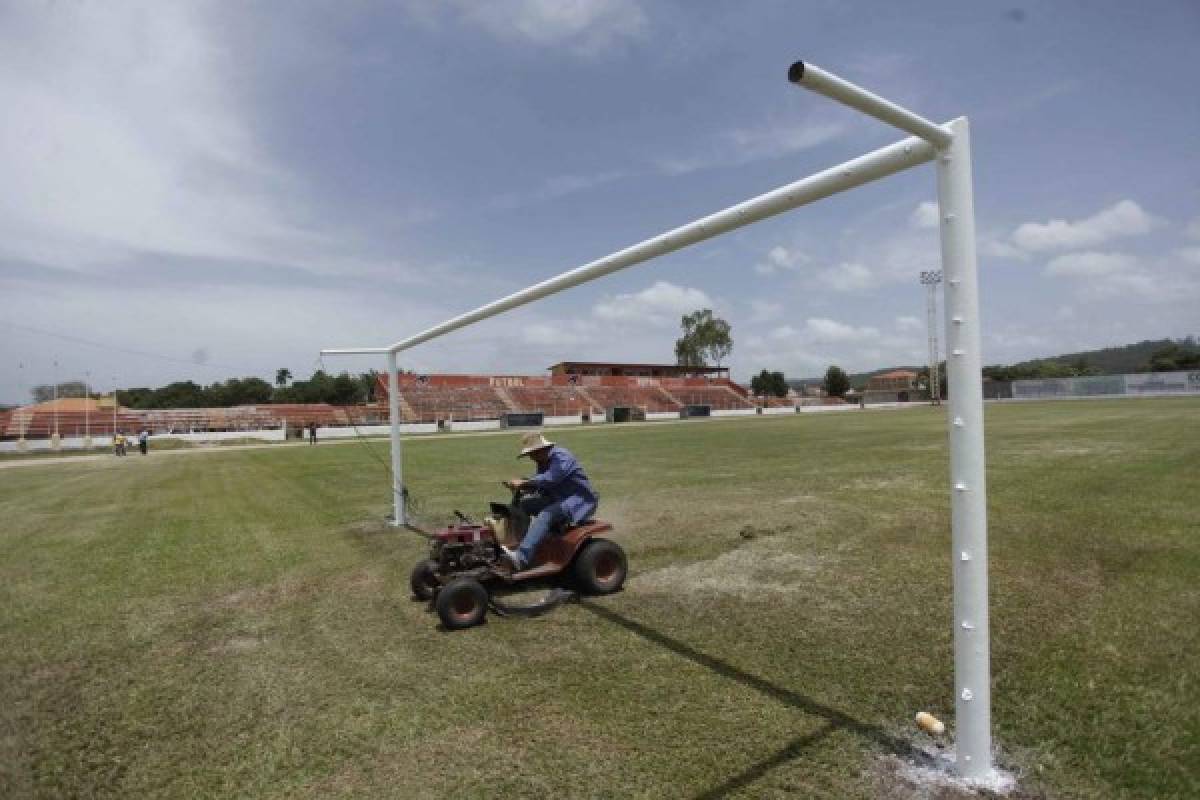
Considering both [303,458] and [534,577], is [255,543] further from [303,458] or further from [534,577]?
[303,458]

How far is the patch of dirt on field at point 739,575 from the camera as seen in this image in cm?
580

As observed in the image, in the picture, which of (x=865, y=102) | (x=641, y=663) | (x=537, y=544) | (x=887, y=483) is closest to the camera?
(x=865, y=102)

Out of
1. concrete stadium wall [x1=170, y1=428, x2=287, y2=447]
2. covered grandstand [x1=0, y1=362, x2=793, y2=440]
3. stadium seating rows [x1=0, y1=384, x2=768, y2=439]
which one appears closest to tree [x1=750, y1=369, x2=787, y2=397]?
covered grandstand [x1=0, y1=362, x2=793, y2=440]

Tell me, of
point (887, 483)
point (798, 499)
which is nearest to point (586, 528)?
point (798, 499)

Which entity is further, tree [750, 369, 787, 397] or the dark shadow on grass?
tree [750, 369, 787, 397]

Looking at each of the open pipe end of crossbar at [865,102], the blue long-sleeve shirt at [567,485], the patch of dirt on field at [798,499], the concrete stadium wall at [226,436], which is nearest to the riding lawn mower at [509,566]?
the blue long-sleeve shirt at [567,485]

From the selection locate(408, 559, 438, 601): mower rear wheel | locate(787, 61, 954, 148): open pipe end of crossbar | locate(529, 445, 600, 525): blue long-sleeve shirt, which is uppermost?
locate(787, 61, 954, 148): open pipe end of crossbar

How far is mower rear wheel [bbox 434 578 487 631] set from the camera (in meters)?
5.19

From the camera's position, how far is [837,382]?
4392 inches

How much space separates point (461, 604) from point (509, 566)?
2.06ft

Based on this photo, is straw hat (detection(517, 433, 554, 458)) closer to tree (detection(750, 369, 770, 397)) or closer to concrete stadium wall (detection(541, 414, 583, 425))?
concrete stadium wall (detection(541, 414, 583, 425))

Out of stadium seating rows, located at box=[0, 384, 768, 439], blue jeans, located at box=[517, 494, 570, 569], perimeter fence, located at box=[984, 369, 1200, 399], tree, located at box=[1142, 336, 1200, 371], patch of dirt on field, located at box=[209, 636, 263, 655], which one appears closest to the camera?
patch of dirt on field, located at box=[209, 636, 263, 655]

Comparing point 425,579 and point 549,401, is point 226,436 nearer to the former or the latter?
point 549,401

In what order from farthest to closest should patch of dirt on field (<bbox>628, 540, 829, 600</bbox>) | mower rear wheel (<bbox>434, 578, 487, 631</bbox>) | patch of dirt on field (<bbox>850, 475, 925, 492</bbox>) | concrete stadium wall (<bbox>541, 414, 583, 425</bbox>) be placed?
concrete stadium wall (<bbox>541, 414, 583, 425</bbox>) → patch of dirt on field (<bbox>850, 475, 925, 492</bbox>) → patch of dirt on field (<bbox>628, 540, 829, 600</bbox>) → mower rear wheel (<bbox>434, 578, 487, 631</bbox>)
